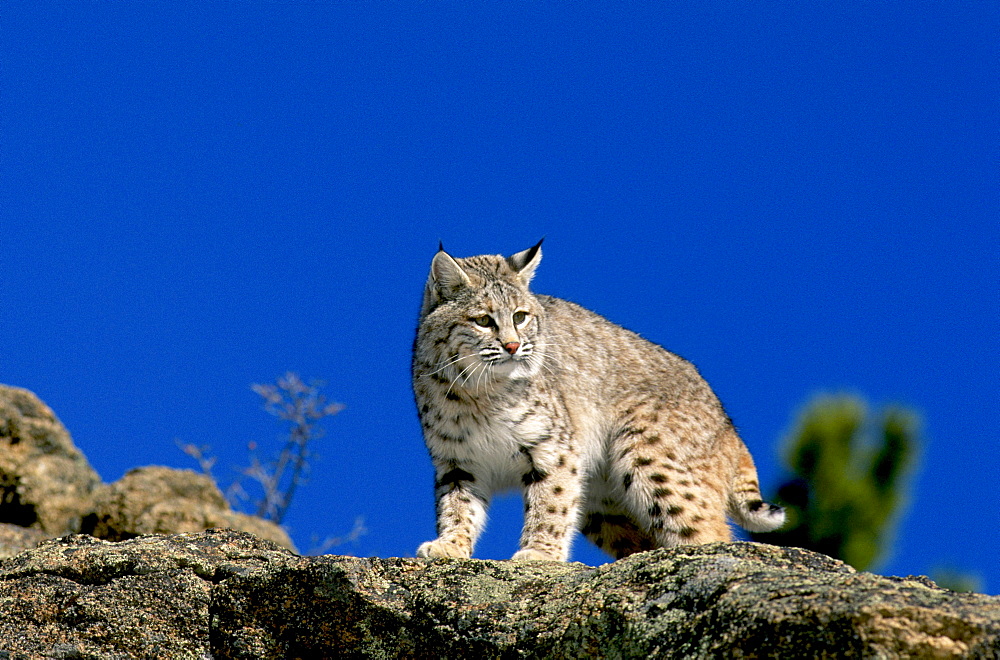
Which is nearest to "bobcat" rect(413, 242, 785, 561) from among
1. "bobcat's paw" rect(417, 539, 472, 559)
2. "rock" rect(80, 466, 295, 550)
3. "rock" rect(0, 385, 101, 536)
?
"bobcat's paw" rect(417, 539, 472, 559)

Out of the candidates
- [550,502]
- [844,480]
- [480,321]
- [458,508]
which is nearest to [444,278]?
[480,321]

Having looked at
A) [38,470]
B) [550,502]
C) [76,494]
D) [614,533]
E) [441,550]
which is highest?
[38,470]

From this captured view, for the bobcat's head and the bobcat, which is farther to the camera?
the bobcat's head

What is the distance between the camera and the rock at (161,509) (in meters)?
8.79

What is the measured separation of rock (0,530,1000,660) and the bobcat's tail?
3907mm

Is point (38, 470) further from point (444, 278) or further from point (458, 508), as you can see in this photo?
point (458, 508)

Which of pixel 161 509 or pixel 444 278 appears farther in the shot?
pixel 161 509

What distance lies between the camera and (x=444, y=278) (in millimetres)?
7949

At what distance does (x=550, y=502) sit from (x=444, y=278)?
1.79m

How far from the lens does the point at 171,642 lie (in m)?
4.36

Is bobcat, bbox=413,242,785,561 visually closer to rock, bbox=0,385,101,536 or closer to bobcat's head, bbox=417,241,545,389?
bobcat's head, bbox=417,241,545,389

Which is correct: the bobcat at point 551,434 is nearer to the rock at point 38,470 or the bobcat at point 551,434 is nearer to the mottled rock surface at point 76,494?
the mottled rock surface at point 76,494

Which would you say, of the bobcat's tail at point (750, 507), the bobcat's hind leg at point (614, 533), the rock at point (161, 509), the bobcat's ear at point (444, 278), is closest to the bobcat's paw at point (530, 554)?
the bobcat's hind leg at point (614, 533)

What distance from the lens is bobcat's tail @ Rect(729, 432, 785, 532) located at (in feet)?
26.1
